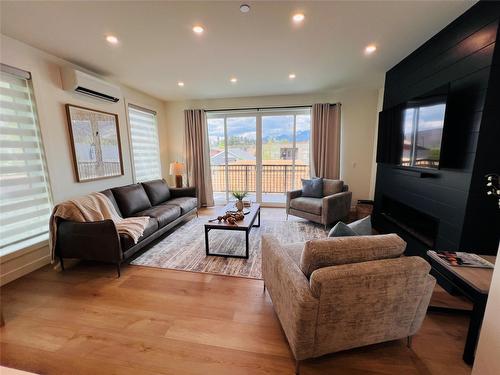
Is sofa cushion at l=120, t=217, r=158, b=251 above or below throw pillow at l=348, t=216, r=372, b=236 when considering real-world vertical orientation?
below

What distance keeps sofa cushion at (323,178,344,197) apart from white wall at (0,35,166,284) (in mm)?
3968

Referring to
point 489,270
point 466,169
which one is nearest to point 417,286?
point 489,270

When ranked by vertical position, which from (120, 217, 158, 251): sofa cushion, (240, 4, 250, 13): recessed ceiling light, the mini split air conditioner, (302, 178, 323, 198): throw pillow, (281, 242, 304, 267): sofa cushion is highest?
(240, 4, 250, 13): recessed ceiling light

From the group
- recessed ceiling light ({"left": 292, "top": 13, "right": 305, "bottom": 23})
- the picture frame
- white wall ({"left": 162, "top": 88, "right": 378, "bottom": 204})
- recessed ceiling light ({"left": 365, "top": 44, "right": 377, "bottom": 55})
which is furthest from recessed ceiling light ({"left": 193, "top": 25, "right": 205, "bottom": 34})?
white wall ({"left": 162, "top": 88, "right": 378, "bottom": 204})

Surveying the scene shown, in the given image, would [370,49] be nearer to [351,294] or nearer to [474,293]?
[474,293]

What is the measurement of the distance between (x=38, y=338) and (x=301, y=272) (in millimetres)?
2006

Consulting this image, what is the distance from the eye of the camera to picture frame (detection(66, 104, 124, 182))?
9.51 ft

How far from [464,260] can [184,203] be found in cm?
361

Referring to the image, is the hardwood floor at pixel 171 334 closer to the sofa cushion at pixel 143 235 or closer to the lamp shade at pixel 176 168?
the sofa cushion at pixel 143 235

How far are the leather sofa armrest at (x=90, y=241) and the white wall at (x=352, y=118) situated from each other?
11.6ft

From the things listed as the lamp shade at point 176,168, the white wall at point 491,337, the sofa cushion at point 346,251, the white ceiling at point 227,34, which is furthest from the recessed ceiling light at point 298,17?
the lamp shade at point 176,168

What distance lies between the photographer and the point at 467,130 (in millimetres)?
1899

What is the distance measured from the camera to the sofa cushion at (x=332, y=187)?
13.1ft

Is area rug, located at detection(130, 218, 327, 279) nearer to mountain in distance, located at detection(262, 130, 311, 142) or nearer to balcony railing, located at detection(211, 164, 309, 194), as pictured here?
balcony railing, located at detection(211, 164, 309, 194)
